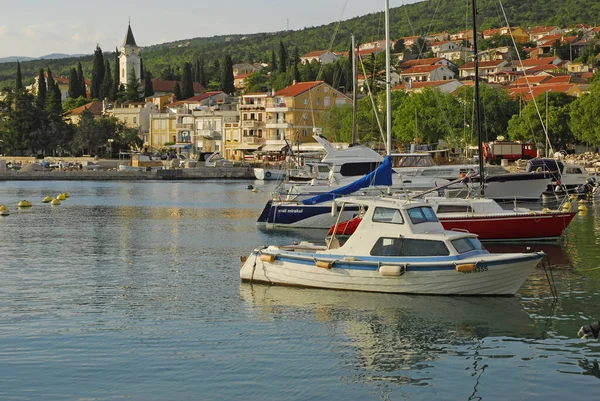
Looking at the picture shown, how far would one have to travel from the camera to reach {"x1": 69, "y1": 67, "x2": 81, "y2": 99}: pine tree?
174 metres

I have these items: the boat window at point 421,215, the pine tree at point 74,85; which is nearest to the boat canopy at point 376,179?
the boat window at point 421,215

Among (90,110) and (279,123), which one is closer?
(279,123)

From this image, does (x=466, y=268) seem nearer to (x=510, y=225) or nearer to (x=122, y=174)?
(x=510, y=225)

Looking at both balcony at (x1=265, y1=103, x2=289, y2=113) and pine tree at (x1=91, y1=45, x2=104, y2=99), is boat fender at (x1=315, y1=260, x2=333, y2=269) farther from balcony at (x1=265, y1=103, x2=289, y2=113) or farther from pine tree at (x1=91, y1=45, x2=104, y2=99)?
pine tree at (x1=91, y1=45, x2=104, y2=99)

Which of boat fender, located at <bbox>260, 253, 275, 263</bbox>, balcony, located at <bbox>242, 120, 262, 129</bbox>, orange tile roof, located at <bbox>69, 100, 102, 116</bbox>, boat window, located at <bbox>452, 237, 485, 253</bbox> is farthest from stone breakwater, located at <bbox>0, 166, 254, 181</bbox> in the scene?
boat window, located at <bbox>452, 237, 485, 253</bbox>

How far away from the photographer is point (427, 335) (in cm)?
2161

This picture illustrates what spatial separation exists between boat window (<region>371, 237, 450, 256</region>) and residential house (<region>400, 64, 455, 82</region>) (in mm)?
136758

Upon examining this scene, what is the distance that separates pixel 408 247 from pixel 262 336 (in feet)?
17.9

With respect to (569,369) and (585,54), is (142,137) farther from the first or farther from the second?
(569,369)

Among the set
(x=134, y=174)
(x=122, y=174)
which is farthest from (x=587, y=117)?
(x=122, y=174)

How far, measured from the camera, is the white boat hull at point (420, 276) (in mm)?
24203

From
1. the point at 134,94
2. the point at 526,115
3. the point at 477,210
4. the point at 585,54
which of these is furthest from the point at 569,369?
the point at 585,54

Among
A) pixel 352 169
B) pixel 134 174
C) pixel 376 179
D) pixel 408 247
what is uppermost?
pixel 352 169

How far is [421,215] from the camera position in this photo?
25.6 m
